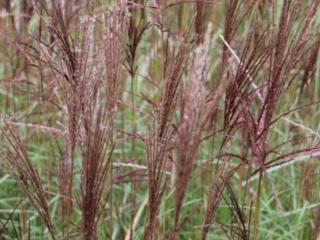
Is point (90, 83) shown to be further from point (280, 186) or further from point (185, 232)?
point (280, 186)

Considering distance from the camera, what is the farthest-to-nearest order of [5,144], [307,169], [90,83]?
1. [307,169]
2. [5,144]
3. [90,83]

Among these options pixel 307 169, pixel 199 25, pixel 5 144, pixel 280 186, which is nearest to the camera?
pixel 5 144

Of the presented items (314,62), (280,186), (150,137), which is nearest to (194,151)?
(150,137)

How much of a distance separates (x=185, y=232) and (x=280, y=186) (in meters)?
0.59

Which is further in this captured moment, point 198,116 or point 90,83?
point 90,83

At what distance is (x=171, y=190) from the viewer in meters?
2.32

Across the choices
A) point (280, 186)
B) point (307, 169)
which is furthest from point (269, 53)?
point (280, 186)

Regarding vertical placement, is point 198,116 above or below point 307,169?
above

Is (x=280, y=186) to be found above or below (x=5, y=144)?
below

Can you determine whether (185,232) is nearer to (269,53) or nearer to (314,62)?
(314,62)

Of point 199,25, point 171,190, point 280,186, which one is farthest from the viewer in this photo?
point 280,186

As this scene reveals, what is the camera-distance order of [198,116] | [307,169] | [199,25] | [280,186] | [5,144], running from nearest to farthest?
[198,116], [5,144], [199,25], [307,169], [280,186]

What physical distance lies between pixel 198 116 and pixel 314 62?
102 cm

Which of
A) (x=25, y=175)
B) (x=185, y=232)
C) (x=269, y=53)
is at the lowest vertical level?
(x=185, y=232)
